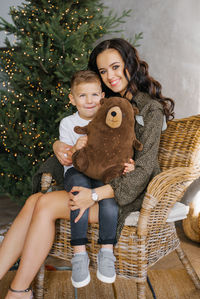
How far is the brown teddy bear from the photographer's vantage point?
132cm

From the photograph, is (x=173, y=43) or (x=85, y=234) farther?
(x=173, y=43)

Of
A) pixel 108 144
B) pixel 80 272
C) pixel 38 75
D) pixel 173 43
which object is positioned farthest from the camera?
pixel 173 43

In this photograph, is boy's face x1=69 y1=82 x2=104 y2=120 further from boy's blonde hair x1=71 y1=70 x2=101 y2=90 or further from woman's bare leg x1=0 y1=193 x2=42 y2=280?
woman's bare leg x1=0 y1=193 x2=42 y2=280

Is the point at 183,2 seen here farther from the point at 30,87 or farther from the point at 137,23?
the point at 30,87

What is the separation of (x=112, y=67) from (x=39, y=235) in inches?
36.3

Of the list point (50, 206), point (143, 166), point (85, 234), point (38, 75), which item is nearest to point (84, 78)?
point (143, 166)

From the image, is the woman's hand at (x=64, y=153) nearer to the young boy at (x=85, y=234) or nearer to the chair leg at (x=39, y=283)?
the young boy at (x=85, y=234)

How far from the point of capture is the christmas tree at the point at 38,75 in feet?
7.70

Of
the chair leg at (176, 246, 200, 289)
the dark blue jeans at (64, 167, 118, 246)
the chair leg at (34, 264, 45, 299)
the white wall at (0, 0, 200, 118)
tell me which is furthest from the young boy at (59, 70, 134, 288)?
the white wall at (0, 0, 200, 118)

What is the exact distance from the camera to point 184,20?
259 cm

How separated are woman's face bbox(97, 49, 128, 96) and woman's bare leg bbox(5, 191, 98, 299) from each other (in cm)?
67

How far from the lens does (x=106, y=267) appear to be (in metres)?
1.23

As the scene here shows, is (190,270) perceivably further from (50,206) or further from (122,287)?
(50,206)

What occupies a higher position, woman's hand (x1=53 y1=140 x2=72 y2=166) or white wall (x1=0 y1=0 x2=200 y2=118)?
white wall (x1=0 y1=0 x2=200 y2=118)
